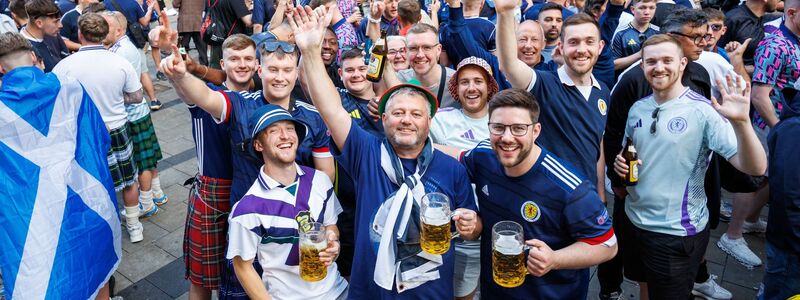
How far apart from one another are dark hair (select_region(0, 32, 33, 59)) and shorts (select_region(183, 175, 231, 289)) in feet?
6.35

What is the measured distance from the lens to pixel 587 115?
3680mm

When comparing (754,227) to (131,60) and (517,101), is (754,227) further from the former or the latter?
(131,60)

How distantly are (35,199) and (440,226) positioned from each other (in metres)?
2.83

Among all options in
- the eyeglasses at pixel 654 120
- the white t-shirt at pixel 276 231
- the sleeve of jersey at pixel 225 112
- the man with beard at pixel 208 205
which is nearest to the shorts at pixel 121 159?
the man with beard at pixel 208 205

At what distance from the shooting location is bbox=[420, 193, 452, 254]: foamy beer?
8.38 ft

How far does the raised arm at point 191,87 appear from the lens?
3.03m

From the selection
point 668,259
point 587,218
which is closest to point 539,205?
point 587,218

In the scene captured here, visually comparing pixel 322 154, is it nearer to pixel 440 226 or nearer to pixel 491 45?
pixel 440 226

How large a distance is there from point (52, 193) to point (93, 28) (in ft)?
6.74

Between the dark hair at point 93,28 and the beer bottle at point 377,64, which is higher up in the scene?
the beer bottle at point 377,64

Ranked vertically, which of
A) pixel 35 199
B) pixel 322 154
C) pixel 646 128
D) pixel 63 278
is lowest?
pixel 63 278

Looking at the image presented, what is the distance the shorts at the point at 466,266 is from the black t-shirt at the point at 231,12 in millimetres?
6807

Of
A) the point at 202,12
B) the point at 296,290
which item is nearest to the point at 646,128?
the point at 296,290

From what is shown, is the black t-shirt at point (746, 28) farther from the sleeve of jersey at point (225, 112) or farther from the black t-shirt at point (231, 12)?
the black t-shirt at point (231, 12)
